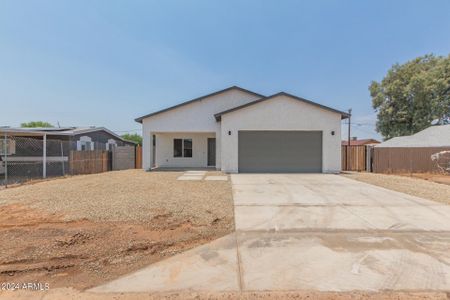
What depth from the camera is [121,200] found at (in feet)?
23.0

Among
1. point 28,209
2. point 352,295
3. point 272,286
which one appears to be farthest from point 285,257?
point 28,209

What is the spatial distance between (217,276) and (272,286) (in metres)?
0.70

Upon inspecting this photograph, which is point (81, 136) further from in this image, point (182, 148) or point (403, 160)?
point (403, 160)

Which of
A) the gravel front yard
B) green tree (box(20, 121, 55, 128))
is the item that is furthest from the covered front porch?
green tree (box(20, 121, 55, 128))

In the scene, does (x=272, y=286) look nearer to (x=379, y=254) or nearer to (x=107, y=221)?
(x=379, y=254)

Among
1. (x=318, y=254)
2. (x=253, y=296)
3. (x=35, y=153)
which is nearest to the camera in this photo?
(x=253, y=296)

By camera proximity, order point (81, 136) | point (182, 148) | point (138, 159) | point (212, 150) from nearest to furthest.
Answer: point (182, 148), point (212, 150), point (138, 159), point (81, 136)

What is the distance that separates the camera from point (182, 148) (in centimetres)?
1764

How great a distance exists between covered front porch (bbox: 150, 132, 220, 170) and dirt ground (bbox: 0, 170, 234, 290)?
9.57 m

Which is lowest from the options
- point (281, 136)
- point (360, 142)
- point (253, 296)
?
point (253, 296)

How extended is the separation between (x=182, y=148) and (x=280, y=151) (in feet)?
23.4

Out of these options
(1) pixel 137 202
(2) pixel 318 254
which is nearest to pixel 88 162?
(1) pixel 137 202

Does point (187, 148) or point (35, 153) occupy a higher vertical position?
point (187, 148)

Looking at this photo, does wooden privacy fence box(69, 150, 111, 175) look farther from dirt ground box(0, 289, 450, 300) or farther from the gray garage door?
dirt ground box(0, 289, 450, 300)
